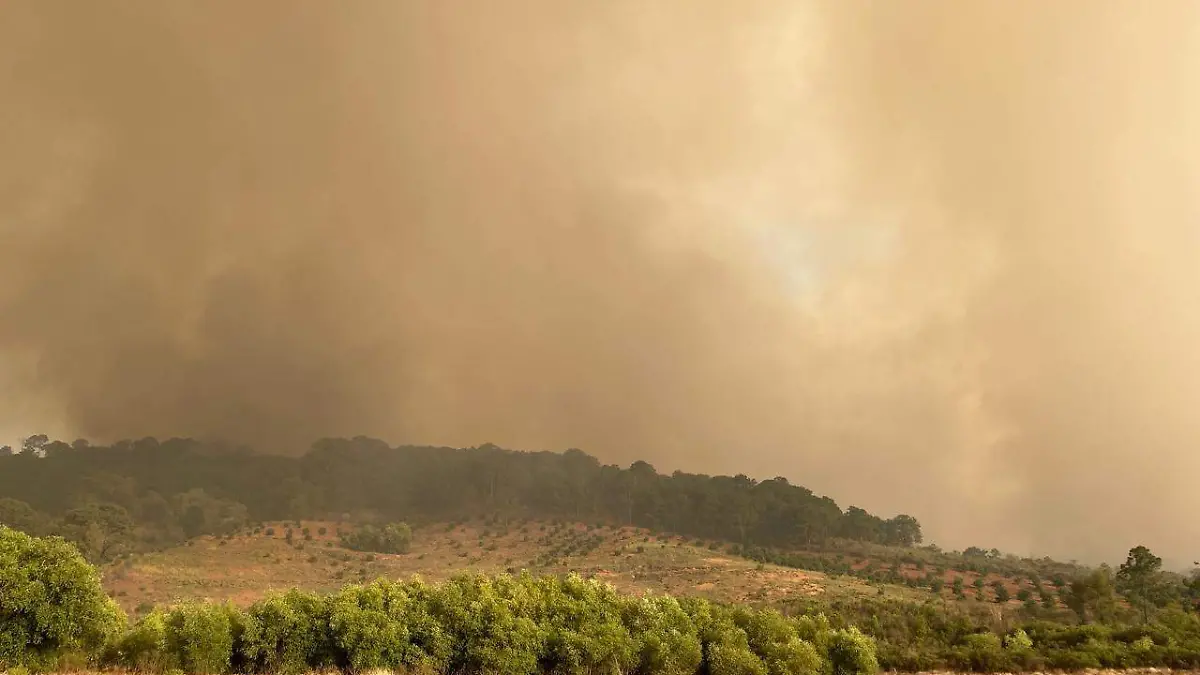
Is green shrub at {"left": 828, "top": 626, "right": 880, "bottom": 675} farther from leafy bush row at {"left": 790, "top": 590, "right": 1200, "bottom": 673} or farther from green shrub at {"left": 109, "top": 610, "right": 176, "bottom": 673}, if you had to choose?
green shrub at {"left": 109, "top": 610, "right": 176, "bottom": 673}

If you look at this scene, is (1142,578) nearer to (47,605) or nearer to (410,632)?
(410,632)

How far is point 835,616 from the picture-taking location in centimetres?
6725

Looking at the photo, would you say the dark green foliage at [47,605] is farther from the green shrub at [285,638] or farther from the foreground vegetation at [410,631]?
the green shrub at [285,638]

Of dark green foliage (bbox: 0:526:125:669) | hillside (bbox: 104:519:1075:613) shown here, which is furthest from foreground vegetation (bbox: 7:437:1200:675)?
hillside (bbox: 104:519:1075:613)

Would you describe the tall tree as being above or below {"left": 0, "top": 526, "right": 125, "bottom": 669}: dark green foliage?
above

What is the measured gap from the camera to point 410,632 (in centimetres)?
3206

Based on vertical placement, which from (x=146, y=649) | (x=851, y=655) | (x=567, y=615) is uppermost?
(x=567, y=615)

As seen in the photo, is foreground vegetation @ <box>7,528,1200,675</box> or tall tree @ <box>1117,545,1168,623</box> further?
tall tree @ <box>1117,545,1168,623</box>

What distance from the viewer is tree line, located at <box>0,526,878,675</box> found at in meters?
26.9

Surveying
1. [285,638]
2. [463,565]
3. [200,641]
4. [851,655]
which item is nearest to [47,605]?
[200,641]

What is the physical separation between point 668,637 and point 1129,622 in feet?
248

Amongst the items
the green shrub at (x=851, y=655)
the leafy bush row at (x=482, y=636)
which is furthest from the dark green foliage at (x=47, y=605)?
the green shrub at (x=851, y=655)

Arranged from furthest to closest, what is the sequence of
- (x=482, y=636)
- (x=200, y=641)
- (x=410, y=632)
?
(x=482, y=636), (x=410, y=632), (x=200, y=641)

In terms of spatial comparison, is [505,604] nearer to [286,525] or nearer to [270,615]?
[270,615]
